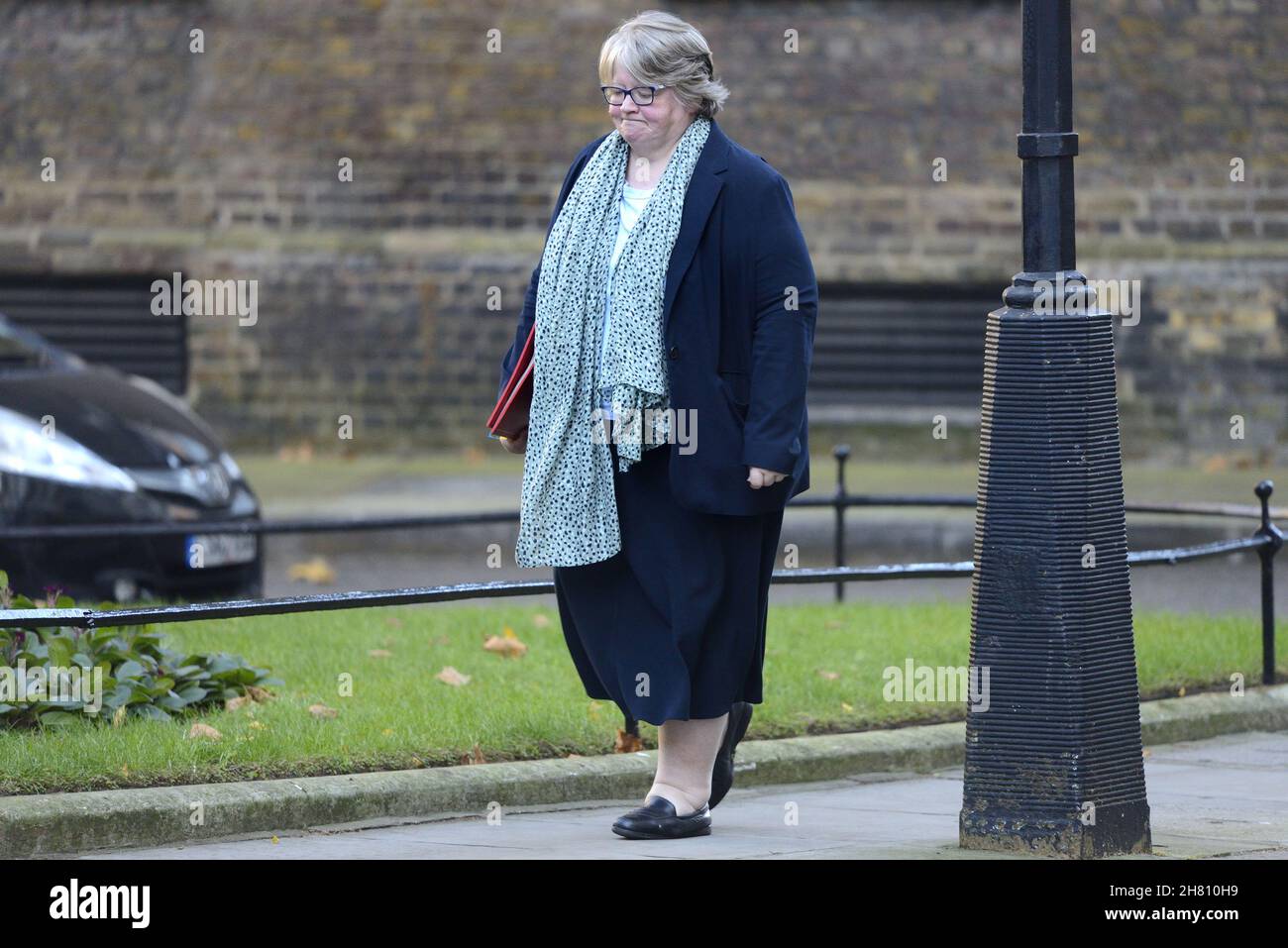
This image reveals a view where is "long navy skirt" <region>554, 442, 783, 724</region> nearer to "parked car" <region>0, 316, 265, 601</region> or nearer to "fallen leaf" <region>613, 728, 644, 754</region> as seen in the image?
"fallen leaf" <region>613, 728, 644, 754</region>

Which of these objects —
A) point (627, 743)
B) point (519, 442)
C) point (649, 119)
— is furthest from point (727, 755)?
point (649, 119)

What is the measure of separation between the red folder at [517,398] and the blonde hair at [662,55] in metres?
0.69

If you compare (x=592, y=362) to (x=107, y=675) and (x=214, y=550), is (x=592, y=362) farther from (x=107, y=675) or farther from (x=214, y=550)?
(x=214, y=550)

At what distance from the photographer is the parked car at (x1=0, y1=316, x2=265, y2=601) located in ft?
31.3

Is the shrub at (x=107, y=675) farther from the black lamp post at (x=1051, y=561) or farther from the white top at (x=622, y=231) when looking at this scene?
the black lamp post at (x=1051, y=561)

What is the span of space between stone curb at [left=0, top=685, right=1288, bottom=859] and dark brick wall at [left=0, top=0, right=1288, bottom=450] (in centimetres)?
1010

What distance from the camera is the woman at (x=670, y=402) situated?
557 cm

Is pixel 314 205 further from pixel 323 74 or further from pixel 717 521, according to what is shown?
pixel 717 521

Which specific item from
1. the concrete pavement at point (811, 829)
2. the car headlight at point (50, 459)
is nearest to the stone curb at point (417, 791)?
the concrete pavement at point (811, 829)

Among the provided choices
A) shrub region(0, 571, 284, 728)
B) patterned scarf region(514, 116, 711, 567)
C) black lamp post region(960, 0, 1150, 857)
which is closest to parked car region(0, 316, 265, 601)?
shrub region(0, 571, 284, 728)

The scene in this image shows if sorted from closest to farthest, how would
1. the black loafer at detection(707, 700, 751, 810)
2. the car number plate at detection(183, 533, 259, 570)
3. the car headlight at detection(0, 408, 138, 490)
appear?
the black loafer at detection(707, 700, 751, 810)
the car headlight at detection(0, 408, 138, 490)
the car number plate at detection(183, 533, 259, 570)

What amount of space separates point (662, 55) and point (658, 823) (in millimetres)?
1913

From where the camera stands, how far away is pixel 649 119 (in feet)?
18.7

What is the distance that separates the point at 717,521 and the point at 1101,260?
12.2 meters
